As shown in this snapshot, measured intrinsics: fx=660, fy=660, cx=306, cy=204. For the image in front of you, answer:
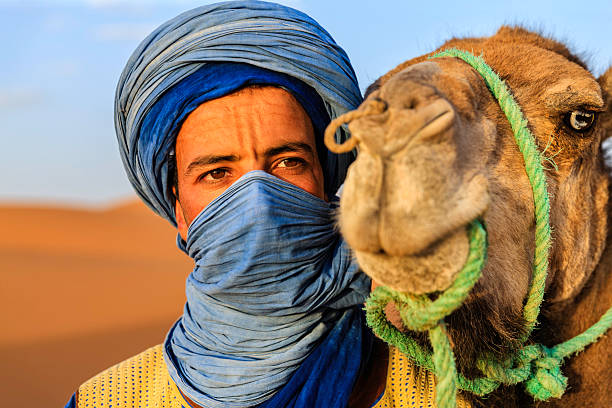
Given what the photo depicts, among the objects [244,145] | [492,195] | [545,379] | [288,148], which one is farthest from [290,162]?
[545,379]

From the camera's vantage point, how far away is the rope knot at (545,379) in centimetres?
235

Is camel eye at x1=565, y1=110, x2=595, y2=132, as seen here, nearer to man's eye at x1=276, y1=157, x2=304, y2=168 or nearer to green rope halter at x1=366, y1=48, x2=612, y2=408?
green rope halter at x1=366, y1=48, x2=612, y2=408

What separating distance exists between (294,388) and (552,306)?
1.10 meters

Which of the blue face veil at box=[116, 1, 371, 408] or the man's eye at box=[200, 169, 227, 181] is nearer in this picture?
the blue face veil at box=[116, 1, 371, 408]

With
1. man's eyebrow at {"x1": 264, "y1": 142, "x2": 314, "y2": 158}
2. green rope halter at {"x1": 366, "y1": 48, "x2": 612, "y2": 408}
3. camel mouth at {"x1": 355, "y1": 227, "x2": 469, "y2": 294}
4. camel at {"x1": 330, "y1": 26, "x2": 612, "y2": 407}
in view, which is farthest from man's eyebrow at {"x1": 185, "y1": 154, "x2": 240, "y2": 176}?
camel mouth at {"x1": 355, "y1": 227, "x2": 469, "y2": 294}

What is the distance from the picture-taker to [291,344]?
255cm

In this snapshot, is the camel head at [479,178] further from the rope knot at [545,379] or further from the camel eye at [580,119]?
the rope knot at [545,379]

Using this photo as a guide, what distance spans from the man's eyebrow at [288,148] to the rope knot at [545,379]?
1213 mm

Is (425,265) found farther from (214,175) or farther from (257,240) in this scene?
(214,175)

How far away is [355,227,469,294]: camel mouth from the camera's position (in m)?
1.73

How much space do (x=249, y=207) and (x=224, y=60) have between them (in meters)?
0.69

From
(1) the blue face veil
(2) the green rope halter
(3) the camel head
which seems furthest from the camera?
(1) the blue face veil

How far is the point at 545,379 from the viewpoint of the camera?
7.77 feet

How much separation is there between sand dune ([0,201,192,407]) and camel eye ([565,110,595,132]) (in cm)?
1067
